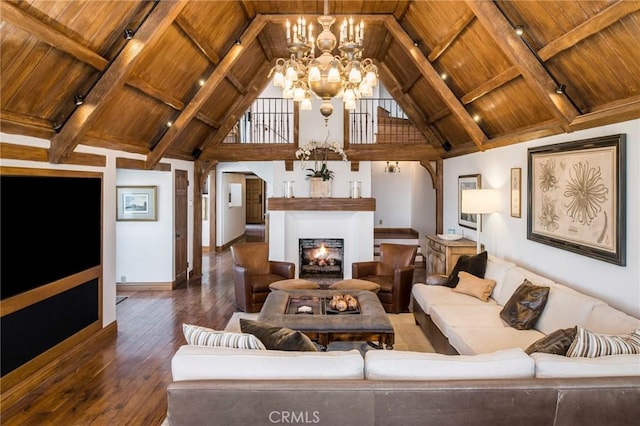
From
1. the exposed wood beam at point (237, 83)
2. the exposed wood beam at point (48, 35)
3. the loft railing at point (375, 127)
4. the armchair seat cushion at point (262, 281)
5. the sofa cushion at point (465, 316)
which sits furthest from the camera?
the loft railing at point (375, 127)

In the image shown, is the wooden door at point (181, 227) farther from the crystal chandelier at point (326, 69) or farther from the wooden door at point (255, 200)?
the wooden door at point (255, 200)

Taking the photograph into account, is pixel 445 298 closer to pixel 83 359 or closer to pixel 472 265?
pixel 472 265

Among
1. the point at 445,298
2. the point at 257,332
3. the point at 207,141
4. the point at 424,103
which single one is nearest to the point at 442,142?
the point at 424,103

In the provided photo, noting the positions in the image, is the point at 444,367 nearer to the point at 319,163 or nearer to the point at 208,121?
the point at 208,121

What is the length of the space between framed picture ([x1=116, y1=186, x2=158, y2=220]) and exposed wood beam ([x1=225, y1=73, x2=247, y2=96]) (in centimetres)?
224

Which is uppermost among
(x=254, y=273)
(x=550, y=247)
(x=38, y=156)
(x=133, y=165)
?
(x=133, y=165)

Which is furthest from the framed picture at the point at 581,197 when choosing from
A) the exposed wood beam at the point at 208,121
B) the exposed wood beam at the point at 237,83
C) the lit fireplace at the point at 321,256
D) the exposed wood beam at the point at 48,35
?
the exposed wood beam at the point at 208,121

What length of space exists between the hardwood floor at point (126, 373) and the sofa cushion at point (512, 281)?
3.38 metres

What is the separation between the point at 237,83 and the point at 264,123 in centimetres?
222

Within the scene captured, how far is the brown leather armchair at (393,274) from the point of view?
18.6 feet

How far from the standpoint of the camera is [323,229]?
809 centimetres

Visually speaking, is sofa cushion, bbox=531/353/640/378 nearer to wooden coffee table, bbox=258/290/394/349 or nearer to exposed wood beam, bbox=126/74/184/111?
wooden coffee table, bbox=258/290/394/349

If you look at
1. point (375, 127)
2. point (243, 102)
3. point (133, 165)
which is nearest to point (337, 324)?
point (133, 165)

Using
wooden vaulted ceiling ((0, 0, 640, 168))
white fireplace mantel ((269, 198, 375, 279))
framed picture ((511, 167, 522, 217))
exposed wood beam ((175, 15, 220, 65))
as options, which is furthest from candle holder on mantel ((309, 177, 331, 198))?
framed picture ((511, 167, 522, 217))
